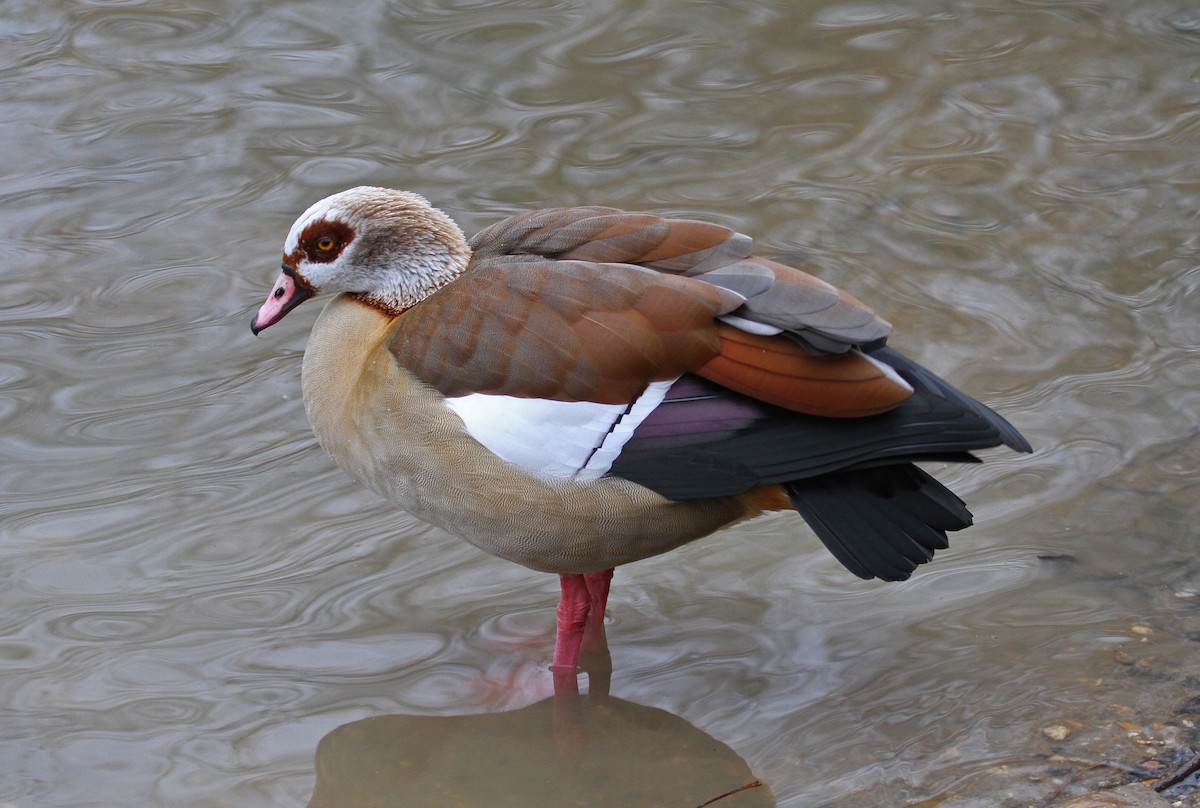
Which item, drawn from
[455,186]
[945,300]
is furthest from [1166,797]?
[455,186]

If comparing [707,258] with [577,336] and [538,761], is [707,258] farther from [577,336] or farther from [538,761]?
[538,761]

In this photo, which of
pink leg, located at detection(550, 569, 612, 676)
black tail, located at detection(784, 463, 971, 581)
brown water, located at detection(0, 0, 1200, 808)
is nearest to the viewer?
black tail, located at detection(784, 463, 971, 581)

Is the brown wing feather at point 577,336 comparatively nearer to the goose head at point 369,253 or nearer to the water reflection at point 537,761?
the goose head at point 369,253

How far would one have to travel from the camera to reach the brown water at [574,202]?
3.79 metres

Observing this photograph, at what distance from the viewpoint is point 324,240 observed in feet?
13.6

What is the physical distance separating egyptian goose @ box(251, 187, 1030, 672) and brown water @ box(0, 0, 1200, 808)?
49 centimetres

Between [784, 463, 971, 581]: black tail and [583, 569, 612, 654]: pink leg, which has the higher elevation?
[784, 463, 971, 581]: black tail

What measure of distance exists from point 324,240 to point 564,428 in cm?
98

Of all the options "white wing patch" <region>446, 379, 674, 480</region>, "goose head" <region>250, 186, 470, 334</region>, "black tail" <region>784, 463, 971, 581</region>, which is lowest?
"black tail" <region>784, 463, 971, 581</region>

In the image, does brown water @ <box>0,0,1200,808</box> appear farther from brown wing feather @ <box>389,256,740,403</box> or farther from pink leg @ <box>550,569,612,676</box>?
brown wing feather @ <box>389,256,740,403</box>

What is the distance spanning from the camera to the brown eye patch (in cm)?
412

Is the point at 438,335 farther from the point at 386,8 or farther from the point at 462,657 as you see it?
the point at 386,8

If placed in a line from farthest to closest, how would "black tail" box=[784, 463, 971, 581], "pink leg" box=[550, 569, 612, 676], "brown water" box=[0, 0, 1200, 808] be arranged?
"pink leg" box=[550, 569, 612, 676], "brown water" box=[0, 0, 1200, 808], "black tail" box=[784, 463, 971, 581]

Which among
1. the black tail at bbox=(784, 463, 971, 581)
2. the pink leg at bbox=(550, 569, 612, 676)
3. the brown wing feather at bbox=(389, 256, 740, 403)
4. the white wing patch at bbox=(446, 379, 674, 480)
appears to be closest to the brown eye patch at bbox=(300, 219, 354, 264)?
the brown wing feather at bbox=(389, 256, 740, 403)
